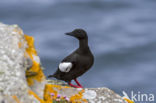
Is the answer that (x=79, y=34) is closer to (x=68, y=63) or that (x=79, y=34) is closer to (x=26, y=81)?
(x=68, y=63)

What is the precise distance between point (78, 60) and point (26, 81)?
10.3ft

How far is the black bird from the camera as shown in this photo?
34.6 ft

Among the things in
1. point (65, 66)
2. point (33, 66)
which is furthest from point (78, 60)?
point (33, 66)

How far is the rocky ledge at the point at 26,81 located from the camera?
274 inches

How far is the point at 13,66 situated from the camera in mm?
7344

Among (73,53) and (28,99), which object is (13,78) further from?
(73,53)

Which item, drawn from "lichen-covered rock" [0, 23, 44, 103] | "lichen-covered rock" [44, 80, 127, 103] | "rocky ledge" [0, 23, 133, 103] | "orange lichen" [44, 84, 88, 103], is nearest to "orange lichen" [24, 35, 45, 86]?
"rocky ledge" [0, 23, 133, 103]

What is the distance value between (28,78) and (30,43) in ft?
2.75

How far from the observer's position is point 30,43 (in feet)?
27.9

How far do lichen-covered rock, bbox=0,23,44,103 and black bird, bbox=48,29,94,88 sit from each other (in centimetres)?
247

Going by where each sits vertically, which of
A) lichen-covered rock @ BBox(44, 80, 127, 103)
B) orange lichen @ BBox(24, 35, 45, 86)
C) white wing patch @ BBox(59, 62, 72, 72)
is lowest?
lichen-covered rock @ BBox(44, 80, 127, 103)

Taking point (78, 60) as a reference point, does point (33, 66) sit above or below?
above

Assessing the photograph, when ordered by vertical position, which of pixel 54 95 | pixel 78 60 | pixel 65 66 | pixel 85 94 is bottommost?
pixel 85 94

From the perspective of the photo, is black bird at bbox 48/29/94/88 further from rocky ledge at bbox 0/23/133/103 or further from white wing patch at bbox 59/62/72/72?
rocky ledge at bbox 0/23/133/103
